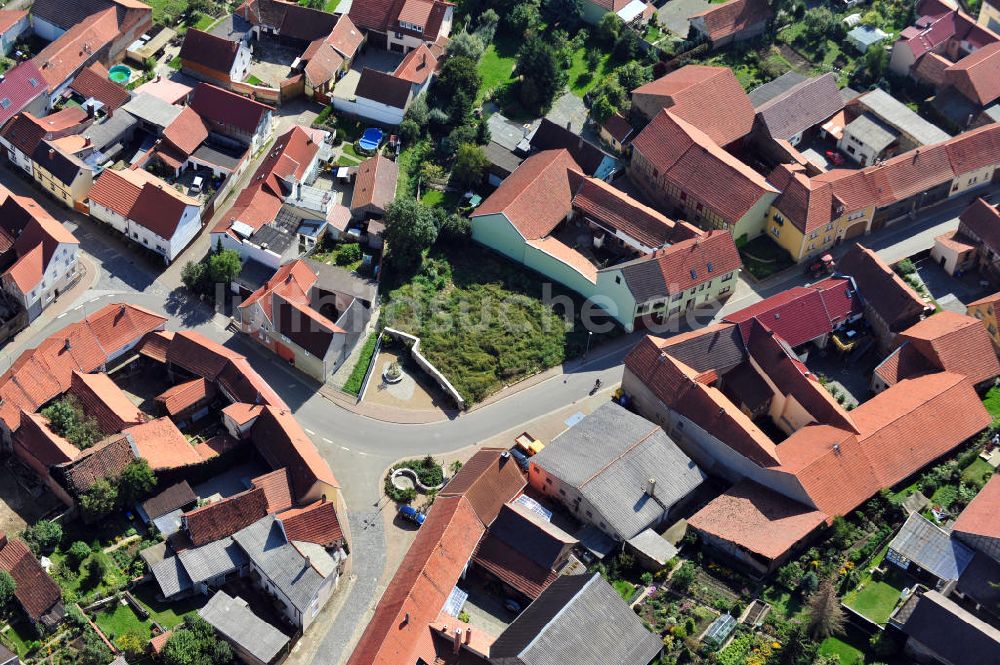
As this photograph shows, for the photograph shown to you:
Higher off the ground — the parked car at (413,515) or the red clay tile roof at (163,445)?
the red clay tile roof at (163,445)

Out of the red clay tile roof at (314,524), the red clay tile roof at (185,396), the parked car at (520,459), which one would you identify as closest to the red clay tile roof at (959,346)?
the parked car at (520,459)

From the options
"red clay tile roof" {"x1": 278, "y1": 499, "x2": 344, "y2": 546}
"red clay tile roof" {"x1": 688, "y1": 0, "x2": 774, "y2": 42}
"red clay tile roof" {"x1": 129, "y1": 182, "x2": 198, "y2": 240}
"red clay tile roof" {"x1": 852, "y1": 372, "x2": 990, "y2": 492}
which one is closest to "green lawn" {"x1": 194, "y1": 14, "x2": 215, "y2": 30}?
"red clay tile roof" {"x1": 129, "y1": 182, "x2": 198, "y2": 240}

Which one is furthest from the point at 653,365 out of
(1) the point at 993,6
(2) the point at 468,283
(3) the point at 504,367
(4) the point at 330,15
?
(1) the point at 993,6

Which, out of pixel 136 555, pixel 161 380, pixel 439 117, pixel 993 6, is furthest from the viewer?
pixel 993 6

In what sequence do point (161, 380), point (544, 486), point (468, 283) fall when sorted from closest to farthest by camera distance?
1. point (544, 486)
2. point (161, 380)
3. point (468, 283)

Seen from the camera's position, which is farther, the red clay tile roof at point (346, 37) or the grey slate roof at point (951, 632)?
the red clay tile roof at point (346, 37)

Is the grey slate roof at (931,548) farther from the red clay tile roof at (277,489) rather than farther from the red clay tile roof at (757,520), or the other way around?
the red clay tile roof at (277,489)

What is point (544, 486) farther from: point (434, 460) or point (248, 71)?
point (248, 71)
